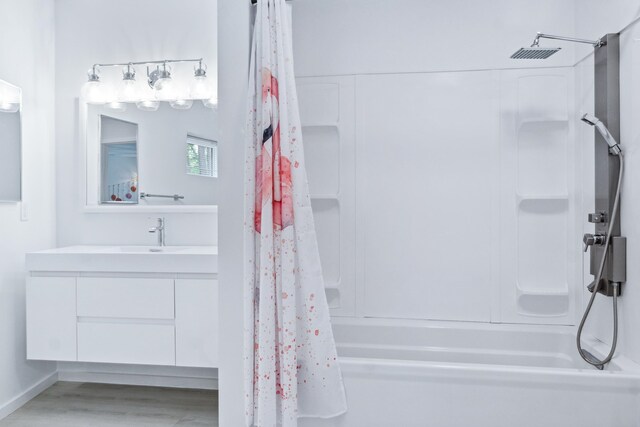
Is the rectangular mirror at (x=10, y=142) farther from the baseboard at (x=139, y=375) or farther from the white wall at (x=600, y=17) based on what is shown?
the white wall at (x=600, y=17)

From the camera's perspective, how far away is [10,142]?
2.58 metres

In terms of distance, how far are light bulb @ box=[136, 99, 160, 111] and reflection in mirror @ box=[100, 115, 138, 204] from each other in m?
0.14

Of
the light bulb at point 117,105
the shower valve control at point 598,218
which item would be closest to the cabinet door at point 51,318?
the light bulb at point 117,105

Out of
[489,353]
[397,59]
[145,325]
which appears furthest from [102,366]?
[397,59]

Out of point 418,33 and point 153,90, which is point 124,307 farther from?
point 418,33

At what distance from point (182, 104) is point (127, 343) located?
1.57 m

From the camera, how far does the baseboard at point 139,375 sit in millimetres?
2934

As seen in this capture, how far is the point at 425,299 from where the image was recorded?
2.49 meters

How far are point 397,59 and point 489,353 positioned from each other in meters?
1.72

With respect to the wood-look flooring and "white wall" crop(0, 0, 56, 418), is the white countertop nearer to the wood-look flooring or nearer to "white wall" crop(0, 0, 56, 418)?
"white wall" crop(0, 0, 56, 418)

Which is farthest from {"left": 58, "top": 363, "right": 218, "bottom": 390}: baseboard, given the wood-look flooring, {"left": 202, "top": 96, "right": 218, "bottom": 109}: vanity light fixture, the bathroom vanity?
{"left": 202, "top": 96, "right": 218, "bottom": 109}: vanity light fixture

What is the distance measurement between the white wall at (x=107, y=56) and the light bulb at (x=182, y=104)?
247 millimetres

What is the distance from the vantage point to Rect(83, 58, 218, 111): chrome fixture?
2893 mm

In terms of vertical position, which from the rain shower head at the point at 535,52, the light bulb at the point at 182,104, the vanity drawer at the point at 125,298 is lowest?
the vanity drawer at the point at 125,298
